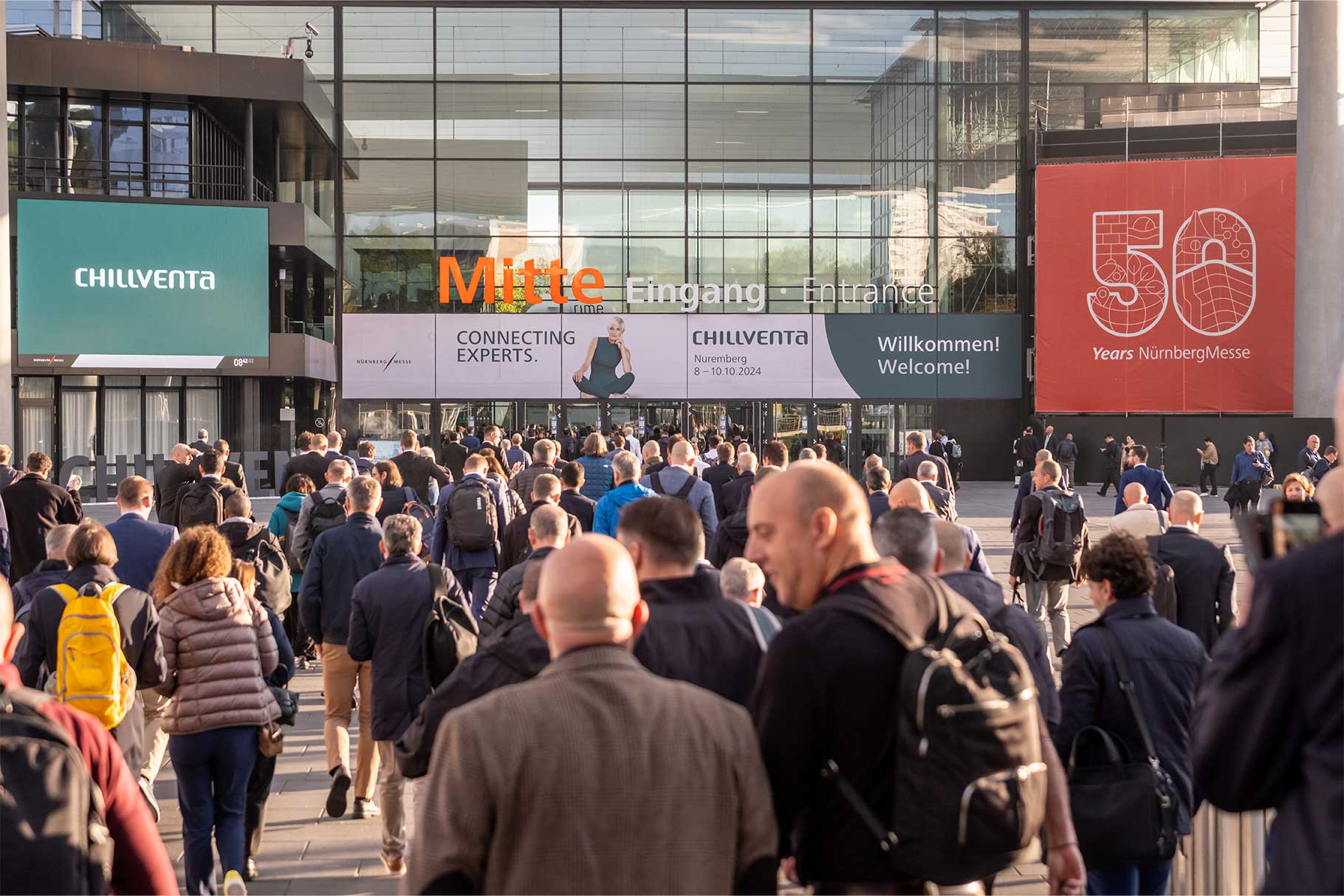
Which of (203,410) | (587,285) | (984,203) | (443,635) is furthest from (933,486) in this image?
(984,203)

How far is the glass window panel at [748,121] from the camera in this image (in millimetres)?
39094

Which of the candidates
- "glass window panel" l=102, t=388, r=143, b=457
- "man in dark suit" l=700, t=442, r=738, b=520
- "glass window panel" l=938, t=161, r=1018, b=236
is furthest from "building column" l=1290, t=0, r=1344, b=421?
"glass window panel" l=102, t=388, r=143, b=457

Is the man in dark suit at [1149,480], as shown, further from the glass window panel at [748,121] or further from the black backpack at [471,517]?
the glass window panel at [748,121]

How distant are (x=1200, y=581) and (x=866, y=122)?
33022 mm

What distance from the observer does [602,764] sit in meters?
2.54

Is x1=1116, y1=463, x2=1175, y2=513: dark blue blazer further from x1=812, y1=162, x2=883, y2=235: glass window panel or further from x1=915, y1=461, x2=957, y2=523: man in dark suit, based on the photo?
x1=812, y1=162, x2=883, y2=235: glass window panel

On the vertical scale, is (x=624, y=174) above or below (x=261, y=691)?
above

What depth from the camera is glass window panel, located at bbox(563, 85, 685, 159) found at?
128 ft

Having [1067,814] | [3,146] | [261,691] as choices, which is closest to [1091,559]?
[1067,814]

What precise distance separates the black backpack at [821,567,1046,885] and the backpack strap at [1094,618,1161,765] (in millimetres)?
1908

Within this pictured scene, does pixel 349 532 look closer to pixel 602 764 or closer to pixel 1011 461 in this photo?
pixel 602 764

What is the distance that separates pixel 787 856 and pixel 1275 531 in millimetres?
1254

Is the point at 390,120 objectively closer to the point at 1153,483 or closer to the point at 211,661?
the point at 1153,483

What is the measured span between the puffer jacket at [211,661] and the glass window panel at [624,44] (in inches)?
1370
